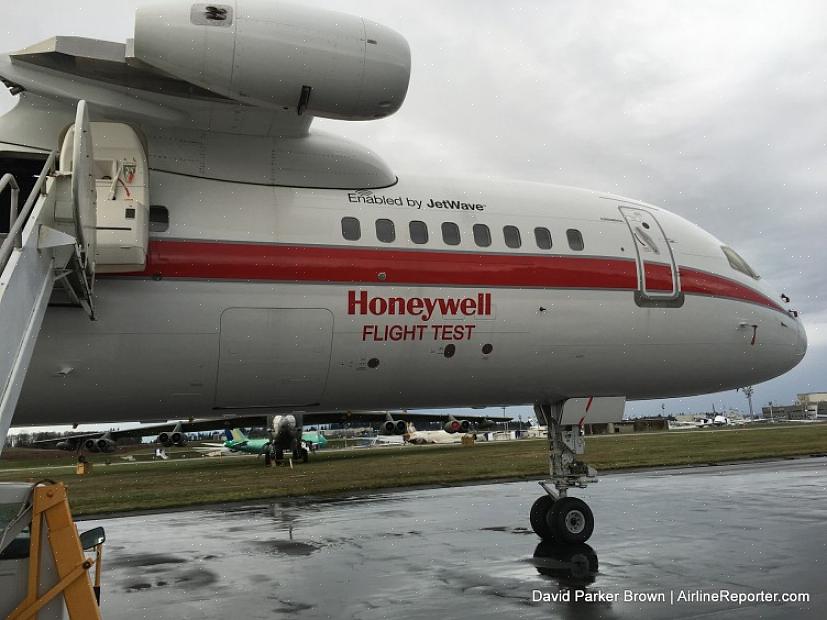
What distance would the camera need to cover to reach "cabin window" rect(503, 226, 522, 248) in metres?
9.02

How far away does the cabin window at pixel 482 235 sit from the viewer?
8812mm

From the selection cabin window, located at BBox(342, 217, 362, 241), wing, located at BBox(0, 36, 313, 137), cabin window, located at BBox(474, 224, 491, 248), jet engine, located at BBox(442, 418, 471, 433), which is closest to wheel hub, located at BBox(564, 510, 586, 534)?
cabin window, located at BBox(474, 224, 491, 248)

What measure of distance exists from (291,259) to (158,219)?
57.3 inches

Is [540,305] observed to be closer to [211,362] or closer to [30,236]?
[211,362]

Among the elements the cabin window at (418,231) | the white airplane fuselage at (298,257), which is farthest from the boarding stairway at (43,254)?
the cabin window at (418,231)

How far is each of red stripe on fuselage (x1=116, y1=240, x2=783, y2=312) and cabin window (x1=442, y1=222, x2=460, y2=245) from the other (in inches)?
7.2

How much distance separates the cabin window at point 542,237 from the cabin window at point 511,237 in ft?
0.93

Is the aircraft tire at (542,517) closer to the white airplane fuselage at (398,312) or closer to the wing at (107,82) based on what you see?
the white airplane fuselage at (398,312)

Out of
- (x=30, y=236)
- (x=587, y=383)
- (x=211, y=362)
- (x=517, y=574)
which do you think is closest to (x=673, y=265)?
(x=587, y=383)

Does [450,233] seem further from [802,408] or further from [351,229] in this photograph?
[802,408]

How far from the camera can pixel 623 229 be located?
1005 cm

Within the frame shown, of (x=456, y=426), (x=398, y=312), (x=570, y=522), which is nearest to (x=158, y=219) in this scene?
(x=398, y=312)

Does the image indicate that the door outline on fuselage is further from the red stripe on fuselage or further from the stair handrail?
the stair handrail

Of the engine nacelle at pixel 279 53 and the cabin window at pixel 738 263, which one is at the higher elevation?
the engine nacelle at pixel 279 53
